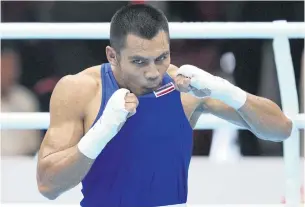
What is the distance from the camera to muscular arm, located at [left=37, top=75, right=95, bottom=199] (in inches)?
88.6

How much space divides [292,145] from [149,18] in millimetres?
789

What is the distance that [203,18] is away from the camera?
14.8 feet

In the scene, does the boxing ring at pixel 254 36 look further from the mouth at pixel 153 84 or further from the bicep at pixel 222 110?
the mouth at pixel 153 84

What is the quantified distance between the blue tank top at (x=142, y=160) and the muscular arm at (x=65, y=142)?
78 mm

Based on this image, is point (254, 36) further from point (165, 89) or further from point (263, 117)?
point (165, 89)

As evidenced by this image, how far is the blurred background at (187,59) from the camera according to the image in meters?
4.33

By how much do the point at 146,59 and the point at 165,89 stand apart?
0.16m

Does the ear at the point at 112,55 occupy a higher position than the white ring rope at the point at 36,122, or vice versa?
the ear at the point at 112,55

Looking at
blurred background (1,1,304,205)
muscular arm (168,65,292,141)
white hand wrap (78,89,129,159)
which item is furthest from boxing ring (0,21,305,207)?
blurred background (1,1,304,205)

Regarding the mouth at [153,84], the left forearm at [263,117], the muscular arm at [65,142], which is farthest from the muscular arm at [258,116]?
the muscular arm at [65,142]

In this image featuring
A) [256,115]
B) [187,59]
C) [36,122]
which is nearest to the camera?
[256,115]

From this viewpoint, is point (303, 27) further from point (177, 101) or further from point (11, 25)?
point (11, 25)

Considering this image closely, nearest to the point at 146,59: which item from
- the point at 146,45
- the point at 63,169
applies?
the point at 146,45

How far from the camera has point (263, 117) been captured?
2.49 metres
